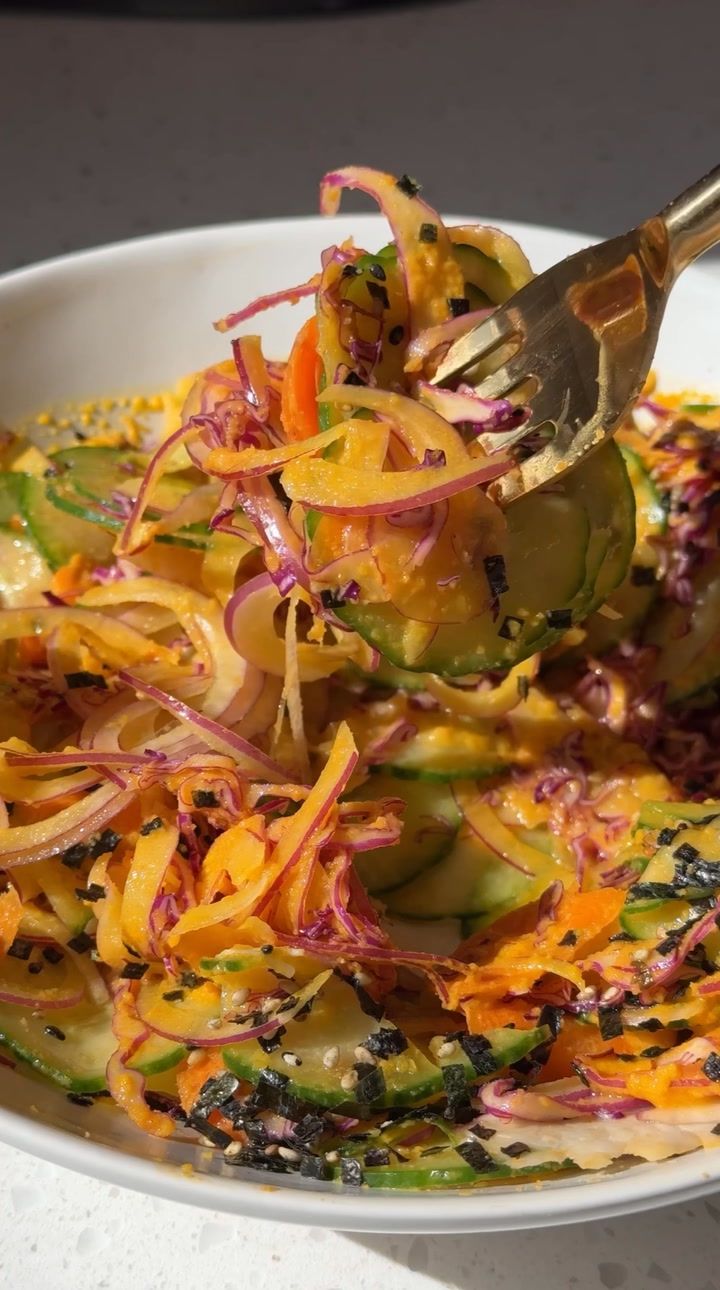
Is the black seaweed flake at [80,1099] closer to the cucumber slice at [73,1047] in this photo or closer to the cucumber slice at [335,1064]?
the cucumber slice at [73,1047]

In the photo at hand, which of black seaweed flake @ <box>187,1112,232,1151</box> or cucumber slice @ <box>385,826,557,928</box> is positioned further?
cucumber slice @ <box>385,826,557,928</box>

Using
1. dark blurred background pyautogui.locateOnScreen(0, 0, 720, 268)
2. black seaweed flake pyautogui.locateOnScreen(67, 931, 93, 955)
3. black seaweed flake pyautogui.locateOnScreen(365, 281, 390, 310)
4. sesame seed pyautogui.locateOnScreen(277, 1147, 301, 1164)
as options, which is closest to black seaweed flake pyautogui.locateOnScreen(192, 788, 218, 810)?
black seaweed flake pyautogui.locateOnScreen(67, 931, 93, 955)

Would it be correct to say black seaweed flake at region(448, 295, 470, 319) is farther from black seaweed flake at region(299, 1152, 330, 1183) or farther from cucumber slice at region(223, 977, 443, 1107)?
black seaweed flake at region(299, 1152, 330, 1183)

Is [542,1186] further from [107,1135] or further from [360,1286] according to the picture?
[107,1135]

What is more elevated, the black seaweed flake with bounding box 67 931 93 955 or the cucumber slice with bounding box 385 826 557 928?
the black seaweed flake with bounding box 67 931 93 955

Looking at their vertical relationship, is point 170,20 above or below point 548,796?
above

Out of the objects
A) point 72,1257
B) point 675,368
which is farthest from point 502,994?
point 675,368

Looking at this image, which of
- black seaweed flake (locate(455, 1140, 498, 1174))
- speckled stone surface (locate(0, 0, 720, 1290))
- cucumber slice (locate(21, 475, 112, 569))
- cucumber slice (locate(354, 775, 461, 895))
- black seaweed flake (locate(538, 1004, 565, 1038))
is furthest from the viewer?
speckled stone surface (locate(0, 0, 720, 1290))
